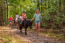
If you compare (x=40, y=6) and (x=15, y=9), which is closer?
(x=40, y=6)

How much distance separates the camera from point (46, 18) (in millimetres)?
12008

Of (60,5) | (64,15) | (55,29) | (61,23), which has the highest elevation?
(60,5)

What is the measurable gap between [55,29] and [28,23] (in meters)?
2.95

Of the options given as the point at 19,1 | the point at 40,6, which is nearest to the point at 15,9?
the point at 19,1

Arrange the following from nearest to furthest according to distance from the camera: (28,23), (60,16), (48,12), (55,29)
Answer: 1. (28,23)
2. (60,16)
3. (55,29)
4. (48,12)

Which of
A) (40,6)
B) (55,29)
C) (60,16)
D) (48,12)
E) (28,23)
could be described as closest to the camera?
(28,23)

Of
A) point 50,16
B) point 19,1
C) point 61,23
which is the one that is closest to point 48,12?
point 50,16

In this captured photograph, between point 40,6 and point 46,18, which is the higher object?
point 40,6

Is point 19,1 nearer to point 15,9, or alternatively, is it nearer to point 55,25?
point 15,9

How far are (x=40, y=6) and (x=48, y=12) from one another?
9.62 feet

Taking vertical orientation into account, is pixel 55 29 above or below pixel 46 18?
below

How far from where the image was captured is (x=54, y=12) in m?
11.4

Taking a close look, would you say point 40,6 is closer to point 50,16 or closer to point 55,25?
point 50,16

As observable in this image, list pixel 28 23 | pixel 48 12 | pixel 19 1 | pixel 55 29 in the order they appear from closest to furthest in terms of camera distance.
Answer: pixel 28 23 < pixel 55 29 < pixel 48 12 < pixel 19 1
